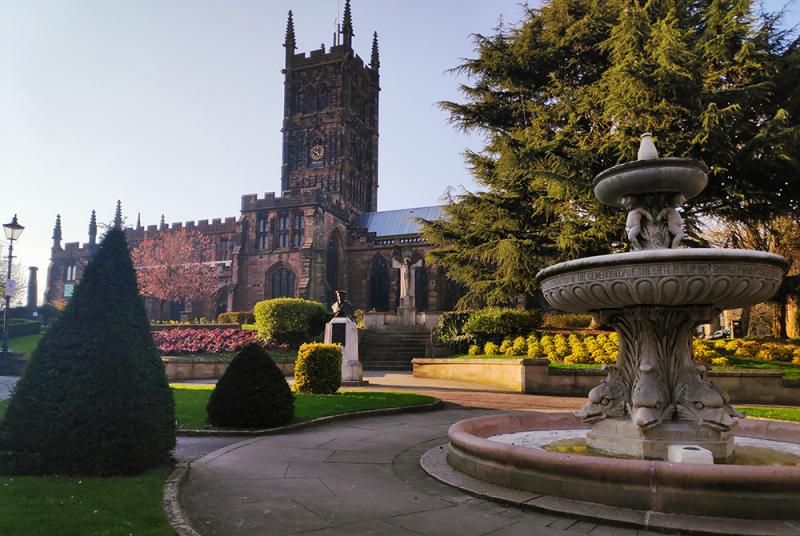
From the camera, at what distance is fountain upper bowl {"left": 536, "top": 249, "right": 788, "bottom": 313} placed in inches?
196

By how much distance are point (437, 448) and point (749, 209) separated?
16.8m

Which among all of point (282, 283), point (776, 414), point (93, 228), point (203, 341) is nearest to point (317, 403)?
point (776, 414)

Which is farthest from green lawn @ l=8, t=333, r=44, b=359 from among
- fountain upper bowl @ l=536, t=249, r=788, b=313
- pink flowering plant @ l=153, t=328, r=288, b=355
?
fountain upper bowl @ l=536, t=249, r=788, b=313

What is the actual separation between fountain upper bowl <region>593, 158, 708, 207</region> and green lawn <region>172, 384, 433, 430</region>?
616 cm

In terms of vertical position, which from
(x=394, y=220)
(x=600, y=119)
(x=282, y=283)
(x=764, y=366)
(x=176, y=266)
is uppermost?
(x=394, y=220)

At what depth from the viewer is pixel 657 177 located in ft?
19.9

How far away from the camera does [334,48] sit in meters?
58.8

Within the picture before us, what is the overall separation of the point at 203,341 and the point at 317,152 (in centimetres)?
3404

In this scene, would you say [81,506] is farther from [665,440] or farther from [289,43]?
[289,43]

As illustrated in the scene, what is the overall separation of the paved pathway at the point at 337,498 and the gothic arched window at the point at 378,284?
38601 mm

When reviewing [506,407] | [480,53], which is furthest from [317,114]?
[506,407]

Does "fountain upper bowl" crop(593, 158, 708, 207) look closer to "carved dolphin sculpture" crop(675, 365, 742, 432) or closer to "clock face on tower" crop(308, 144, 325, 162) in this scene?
"carved dolphin sculpture" crop(675, 365, 742, 432)

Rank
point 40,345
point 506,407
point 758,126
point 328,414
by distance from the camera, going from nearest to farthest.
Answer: point 40,345
point 328,414
point 506,407
point 758,126

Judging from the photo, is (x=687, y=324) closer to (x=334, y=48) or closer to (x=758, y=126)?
(x=758, y=126)
